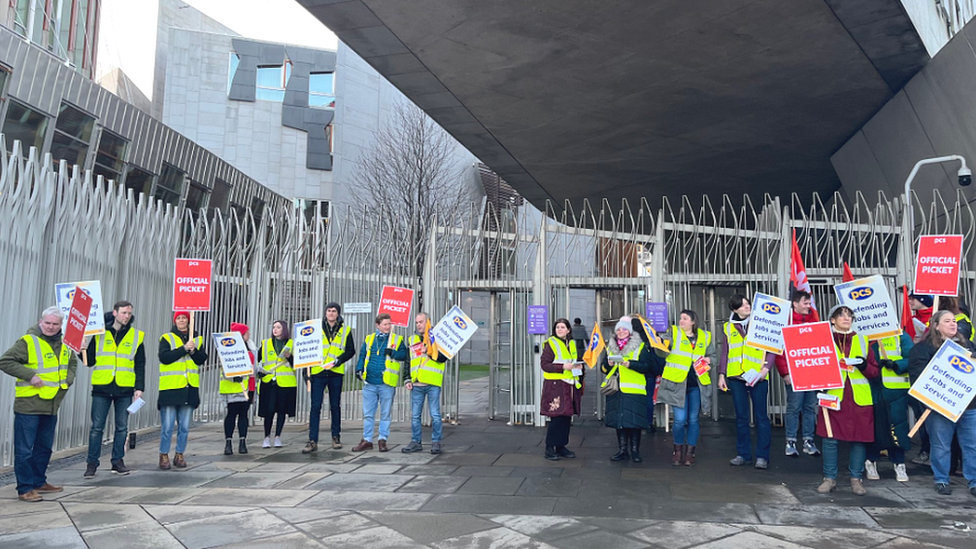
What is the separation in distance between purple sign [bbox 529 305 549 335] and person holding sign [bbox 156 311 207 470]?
464 centimetres

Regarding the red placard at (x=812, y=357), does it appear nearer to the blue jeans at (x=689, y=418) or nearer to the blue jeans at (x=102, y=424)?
the blue jeans at (x=689, y=418)

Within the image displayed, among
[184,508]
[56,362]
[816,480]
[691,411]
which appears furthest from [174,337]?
[816,480]

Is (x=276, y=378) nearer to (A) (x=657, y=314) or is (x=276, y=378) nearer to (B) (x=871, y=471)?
(A) (x=657, y=314)

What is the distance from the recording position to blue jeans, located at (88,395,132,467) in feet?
21.7

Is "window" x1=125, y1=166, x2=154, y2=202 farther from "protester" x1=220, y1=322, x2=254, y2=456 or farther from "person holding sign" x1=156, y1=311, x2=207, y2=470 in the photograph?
"person holding sign" x1=156, y1=311, x2=207, y2=470

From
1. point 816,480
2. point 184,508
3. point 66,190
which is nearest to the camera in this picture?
point 184,508

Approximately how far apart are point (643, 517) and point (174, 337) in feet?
17.0

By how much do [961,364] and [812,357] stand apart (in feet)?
3.69

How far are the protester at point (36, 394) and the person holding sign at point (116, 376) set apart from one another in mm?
607

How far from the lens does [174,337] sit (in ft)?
23.4

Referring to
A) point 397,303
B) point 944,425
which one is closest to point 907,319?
point 944,425

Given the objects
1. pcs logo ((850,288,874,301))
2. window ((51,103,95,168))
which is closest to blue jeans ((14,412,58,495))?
pcs logo ((850,288,874,301))

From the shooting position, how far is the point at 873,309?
21.4 ft

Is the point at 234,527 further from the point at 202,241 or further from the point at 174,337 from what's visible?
the point at 202,241
